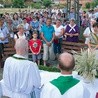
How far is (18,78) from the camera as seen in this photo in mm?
5578

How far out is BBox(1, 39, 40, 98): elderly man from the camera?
5.47m

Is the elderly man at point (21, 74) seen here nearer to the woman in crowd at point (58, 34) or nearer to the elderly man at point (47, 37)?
the elderly man at point (47, 37)

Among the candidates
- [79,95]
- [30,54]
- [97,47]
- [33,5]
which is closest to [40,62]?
[30,54]

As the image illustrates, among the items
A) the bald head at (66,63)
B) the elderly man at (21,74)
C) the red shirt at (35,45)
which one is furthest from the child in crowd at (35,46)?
the bald head at (66,63)

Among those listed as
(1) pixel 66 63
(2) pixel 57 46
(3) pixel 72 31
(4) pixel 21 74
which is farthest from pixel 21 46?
(2) pixel 57 46

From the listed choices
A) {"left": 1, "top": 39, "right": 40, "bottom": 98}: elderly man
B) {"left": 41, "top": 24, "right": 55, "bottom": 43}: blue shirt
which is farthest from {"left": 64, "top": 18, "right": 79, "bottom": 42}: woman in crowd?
{"left": 1, "top": 39, "right": 40, "bottom": 98}: elderly man

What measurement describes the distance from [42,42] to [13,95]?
6.47 meters

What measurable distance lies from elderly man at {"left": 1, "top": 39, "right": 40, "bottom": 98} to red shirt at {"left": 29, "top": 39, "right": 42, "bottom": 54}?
5.70 meters

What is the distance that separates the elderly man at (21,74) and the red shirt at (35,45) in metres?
5.70

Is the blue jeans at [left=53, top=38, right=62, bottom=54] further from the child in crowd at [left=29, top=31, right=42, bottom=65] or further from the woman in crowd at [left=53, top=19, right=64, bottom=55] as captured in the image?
the child in crowd at [left=29, top=31, right=42, bottom=65]

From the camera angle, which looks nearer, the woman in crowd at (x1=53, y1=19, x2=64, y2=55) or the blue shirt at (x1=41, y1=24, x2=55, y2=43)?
the blue shirt at (x1=41, y1=24, x2=55, y2=43)

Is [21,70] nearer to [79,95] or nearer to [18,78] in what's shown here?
[18,78]

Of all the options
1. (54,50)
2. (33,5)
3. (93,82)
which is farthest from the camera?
(33,5)

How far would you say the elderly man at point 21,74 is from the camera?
5.47 m
